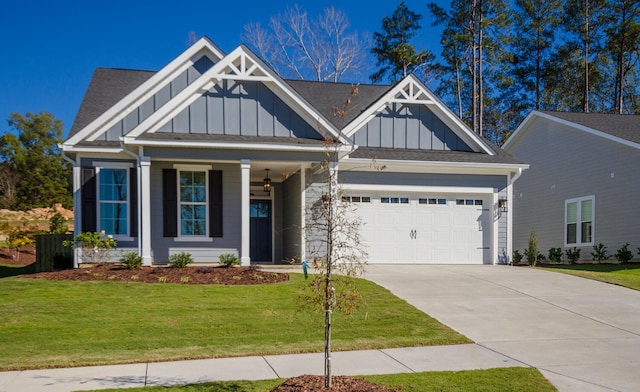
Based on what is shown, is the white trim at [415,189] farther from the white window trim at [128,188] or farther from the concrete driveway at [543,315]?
the white window trim at [128,188]

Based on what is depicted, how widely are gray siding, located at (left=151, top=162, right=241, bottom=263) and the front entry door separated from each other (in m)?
2.42

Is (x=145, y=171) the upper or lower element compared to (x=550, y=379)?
upper

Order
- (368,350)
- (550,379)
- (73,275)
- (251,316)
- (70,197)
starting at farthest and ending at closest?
(70,197) < (73,275) < (251,316) < (368,350) < (550,379)

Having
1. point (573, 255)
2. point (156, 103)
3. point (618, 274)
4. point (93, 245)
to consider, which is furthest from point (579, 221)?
point (93, 245)

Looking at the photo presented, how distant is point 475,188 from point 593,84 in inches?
922

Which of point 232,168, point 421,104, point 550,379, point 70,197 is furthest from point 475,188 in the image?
point 70,197

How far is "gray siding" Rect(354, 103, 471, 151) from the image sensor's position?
17.6m

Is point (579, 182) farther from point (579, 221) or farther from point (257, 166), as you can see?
point (257, 166)

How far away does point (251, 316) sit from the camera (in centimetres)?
996

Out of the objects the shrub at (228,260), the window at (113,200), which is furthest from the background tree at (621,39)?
the window at (113,200)

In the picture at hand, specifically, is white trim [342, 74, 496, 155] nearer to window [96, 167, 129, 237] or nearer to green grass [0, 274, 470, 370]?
window [96, 167, 129, 237]

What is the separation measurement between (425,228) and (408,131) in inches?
120

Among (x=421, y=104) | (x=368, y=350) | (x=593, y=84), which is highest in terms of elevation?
(x=593, y=84)

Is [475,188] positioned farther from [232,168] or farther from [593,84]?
[593,84]
